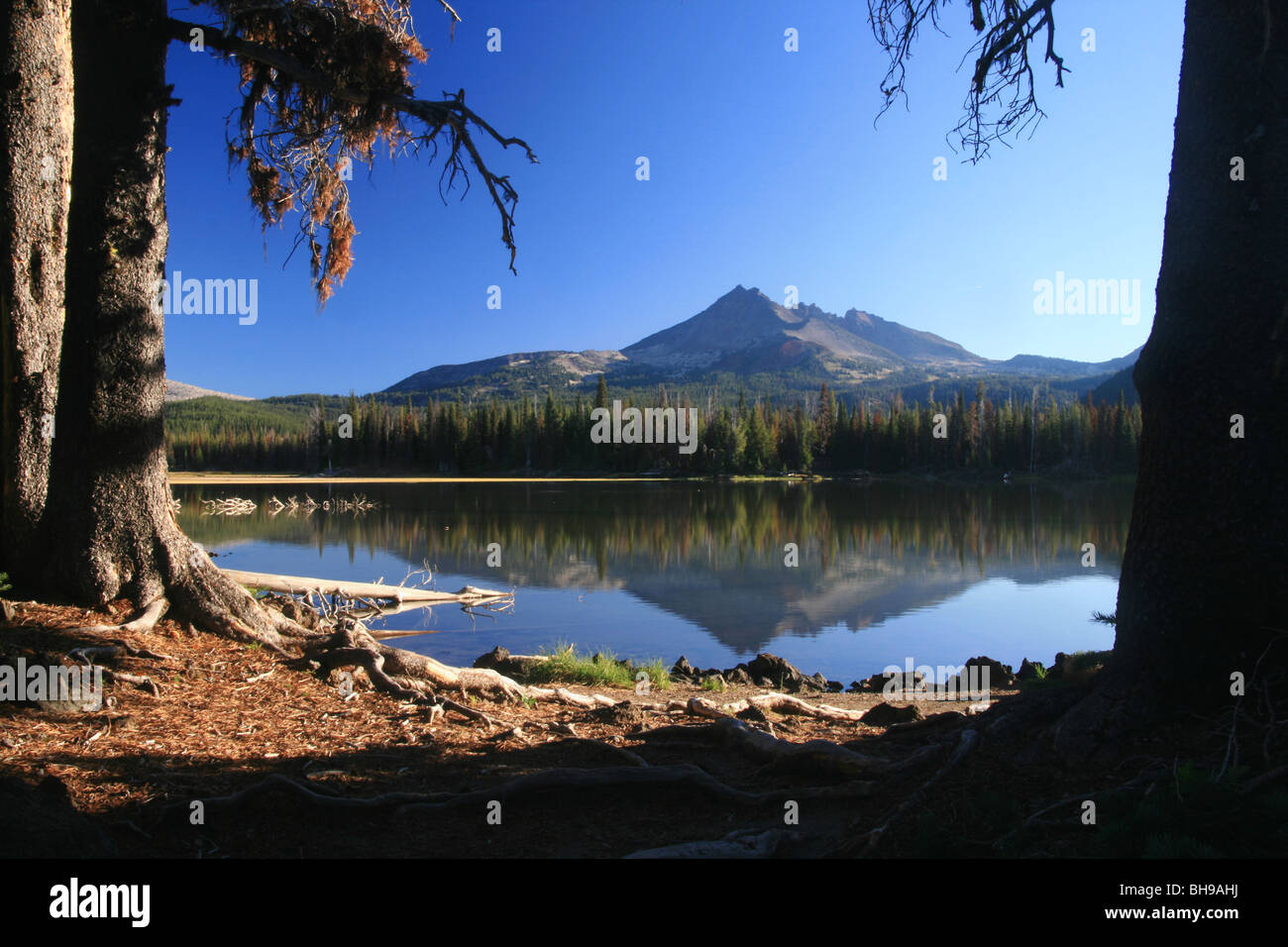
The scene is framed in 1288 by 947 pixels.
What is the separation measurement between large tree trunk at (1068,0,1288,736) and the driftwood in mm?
10895

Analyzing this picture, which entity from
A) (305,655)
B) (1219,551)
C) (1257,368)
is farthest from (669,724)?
(1257,368)

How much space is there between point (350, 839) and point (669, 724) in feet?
8.94

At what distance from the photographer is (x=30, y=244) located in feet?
22.1

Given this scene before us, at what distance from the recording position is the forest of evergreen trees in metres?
99.4

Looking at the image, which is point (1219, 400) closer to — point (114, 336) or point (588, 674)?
point (588, 674)

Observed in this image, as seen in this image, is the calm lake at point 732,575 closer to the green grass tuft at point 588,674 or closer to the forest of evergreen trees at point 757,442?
the green grass tuft at point 588,674

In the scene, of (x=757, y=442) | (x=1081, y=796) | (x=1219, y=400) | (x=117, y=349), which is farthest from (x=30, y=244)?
(x=757, y=442)

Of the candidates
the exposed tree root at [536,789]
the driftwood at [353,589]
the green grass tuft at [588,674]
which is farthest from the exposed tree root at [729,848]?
the driftwood at [353,589]

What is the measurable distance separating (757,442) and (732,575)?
83.0 m

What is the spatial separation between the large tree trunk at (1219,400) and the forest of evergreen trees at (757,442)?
311 ft

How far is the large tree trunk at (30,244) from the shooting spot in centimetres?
651

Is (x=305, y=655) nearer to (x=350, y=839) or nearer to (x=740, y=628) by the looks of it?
(x=350, y=839)

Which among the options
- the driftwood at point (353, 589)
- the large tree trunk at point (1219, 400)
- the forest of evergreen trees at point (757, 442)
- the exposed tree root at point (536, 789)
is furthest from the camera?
the forest of evergreen trees at point (757, 442)

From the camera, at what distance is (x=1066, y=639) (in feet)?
45.6
